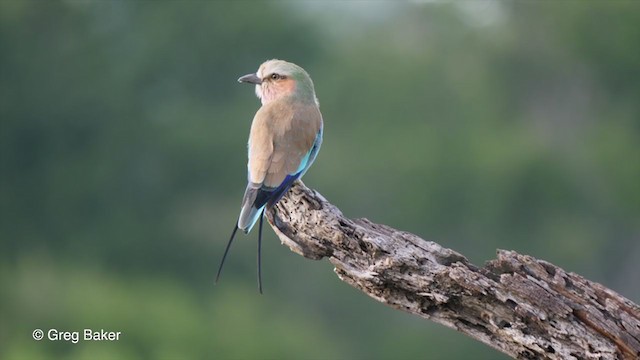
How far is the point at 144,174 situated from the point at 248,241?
261cm

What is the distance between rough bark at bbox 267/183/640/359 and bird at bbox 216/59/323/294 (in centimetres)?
53

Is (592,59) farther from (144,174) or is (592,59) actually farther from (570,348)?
(570,348)

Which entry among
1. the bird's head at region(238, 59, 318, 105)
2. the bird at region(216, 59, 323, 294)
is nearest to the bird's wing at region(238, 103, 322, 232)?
the bird at region(216, 59, 323, 294)

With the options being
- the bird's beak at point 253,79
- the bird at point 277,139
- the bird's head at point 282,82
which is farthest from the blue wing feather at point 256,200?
the bird's beak at point 253,79

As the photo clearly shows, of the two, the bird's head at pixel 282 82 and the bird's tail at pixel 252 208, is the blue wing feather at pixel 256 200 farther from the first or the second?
the bird's head at pixel 282 82

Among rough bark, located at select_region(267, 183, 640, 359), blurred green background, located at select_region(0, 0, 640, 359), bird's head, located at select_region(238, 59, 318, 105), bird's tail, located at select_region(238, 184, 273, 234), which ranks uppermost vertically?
blurred green background, located at select_region(0, 0, 640, 359)

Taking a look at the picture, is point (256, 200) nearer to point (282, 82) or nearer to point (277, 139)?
point (277, 139)

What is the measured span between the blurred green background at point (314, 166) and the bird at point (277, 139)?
9.56m

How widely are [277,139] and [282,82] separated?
57 cm

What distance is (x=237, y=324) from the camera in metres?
15.2

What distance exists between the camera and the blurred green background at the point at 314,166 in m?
16.7

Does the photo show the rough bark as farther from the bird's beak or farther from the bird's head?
the bird's beak

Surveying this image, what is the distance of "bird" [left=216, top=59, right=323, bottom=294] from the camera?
4691 mm

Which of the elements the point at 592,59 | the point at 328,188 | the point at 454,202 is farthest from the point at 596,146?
the point at 328,188
